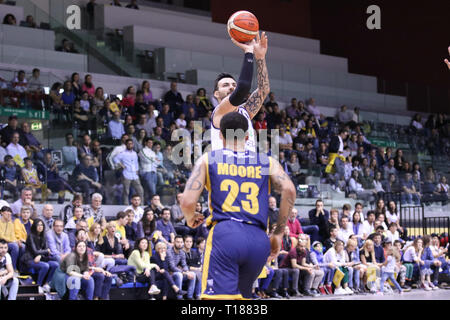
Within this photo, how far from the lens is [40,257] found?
33.3 feet

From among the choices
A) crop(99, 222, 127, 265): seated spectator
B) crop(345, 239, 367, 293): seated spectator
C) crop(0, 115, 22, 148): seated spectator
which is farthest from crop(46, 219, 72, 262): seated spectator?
crop(345, 239, 367, 293): seated spectator

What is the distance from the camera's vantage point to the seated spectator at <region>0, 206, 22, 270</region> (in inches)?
394

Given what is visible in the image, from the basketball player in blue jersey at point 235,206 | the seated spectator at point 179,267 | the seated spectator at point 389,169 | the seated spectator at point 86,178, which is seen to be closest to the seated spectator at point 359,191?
the seated spectator at point 389,169

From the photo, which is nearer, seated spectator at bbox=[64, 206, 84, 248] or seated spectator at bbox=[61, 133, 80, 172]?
seated spectator at bbox=[64, 206, 84, 248]

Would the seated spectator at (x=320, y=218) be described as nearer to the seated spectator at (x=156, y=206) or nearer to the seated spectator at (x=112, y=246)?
the seated spectator at (x=156, y=206)

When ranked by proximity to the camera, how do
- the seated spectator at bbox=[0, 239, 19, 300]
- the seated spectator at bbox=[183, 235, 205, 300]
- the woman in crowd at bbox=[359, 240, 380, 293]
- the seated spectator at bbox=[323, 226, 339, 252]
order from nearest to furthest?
1. the seated spectator at bbox=[0, 239, 19, 300]
2. the seated spectator at bbox=[183, 235, 205, 300]
3. the woman in crowd at bbox=[359, 240, 380, 293]
4. the seated spectator at bbox=[323, 226, 339, 252]

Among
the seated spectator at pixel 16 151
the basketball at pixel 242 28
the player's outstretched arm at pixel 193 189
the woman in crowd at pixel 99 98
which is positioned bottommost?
the player's outstretched arm at pixel 193 189

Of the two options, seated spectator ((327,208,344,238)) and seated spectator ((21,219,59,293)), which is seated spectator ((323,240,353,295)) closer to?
seated spectator ((327,208,344,238))

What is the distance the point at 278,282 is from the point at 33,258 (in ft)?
13.3

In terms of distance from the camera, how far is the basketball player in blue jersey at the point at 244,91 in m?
5.66

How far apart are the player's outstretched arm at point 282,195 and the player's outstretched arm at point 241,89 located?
83 centimetres

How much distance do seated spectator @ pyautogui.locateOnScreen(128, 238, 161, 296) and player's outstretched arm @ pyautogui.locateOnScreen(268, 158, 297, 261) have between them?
599 centimetres

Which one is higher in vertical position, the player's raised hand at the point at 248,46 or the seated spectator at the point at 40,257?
the player's raised hand at the point at 248,46

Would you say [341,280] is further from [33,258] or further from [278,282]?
[33,258]
